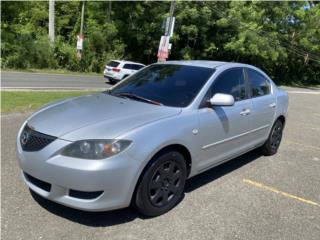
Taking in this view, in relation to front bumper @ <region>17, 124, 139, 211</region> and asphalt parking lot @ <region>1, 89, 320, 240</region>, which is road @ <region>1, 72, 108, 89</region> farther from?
front bumper @ <region>17, 124, 139, 211</region>

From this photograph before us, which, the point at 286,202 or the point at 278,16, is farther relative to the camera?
the point at 278,16

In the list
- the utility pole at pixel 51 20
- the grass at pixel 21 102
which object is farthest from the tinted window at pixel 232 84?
the utility pole at pixel 51 20

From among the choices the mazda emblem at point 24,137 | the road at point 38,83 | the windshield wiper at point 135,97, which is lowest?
the road at point 38,83

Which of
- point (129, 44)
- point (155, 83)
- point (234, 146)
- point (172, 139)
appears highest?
point (155, 83)

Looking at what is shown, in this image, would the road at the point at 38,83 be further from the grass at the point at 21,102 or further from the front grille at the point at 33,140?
the front grille at the point at 33,140

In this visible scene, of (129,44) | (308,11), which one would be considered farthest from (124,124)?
(308,11)

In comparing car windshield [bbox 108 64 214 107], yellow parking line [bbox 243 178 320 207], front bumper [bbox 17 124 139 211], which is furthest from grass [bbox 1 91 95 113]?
yellow parking line [bbox 243 178 320 207]

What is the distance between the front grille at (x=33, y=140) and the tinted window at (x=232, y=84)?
212 centimetres

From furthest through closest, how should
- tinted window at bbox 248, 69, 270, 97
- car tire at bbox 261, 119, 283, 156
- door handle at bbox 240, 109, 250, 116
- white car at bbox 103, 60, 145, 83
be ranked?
white car at bbox 103, 60, 145, 83, car tire at bbox 261, 119, 283, 156, tinted window at bbox 248, 69, 270, 97, door handle at bbox 240, 109, 250, 116

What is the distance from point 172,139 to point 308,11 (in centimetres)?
4357

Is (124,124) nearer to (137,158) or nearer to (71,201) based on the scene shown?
(137,158)

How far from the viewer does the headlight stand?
3477 mm

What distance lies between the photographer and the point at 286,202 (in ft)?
15.6

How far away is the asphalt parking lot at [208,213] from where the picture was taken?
3678 mm
